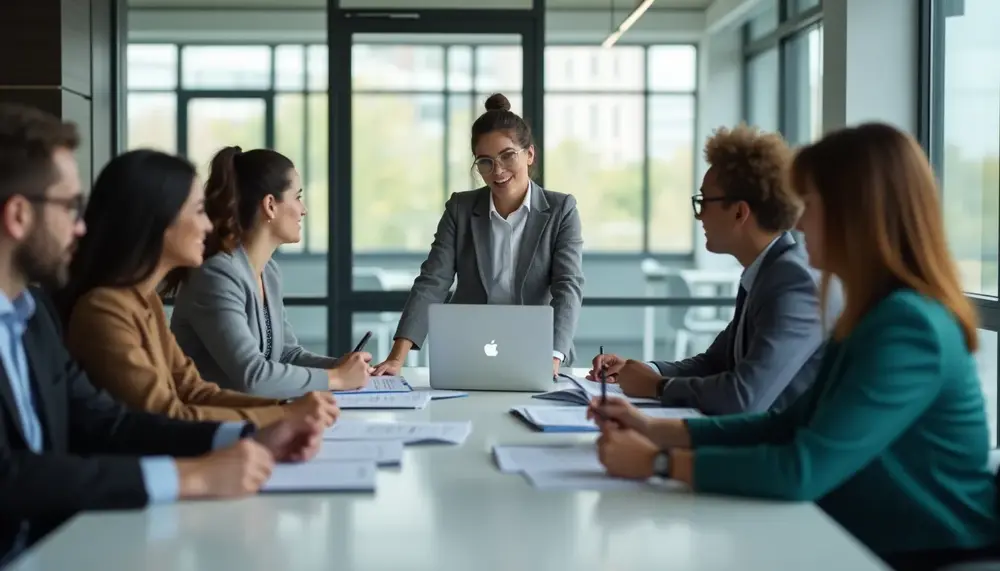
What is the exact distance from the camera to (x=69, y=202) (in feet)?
6.23

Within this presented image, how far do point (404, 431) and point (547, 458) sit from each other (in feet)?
1.30

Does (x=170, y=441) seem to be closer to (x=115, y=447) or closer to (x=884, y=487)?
(x=115, y=447)

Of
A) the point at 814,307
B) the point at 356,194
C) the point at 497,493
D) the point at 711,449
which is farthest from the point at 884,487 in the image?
the point at 356,194

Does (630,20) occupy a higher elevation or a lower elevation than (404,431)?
higher

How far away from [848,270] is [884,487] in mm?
370

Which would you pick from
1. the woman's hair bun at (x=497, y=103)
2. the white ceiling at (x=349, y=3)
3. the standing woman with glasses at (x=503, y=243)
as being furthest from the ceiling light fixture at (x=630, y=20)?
the standing woman with glasses at (x=503, y=243)

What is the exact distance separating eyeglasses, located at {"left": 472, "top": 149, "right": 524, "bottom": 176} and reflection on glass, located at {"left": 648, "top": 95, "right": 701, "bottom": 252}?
17.7 ft

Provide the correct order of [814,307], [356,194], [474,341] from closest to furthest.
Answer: [814,307] → [474,341] → [356,194]

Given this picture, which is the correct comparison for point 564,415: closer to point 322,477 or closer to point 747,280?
point 747,280

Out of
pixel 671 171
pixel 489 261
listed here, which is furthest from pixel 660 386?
pixel 671 171

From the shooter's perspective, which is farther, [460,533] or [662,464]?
[662,464]

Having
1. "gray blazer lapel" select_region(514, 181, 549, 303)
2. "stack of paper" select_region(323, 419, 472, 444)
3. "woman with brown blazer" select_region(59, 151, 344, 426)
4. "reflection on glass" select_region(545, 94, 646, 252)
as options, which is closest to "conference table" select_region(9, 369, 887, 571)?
"stack of paper" select_region(323, 419, 472, 444)

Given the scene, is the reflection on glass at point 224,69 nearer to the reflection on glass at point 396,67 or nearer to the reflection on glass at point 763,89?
the reflection on glass at point 396,67

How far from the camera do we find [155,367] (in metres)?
2.40
